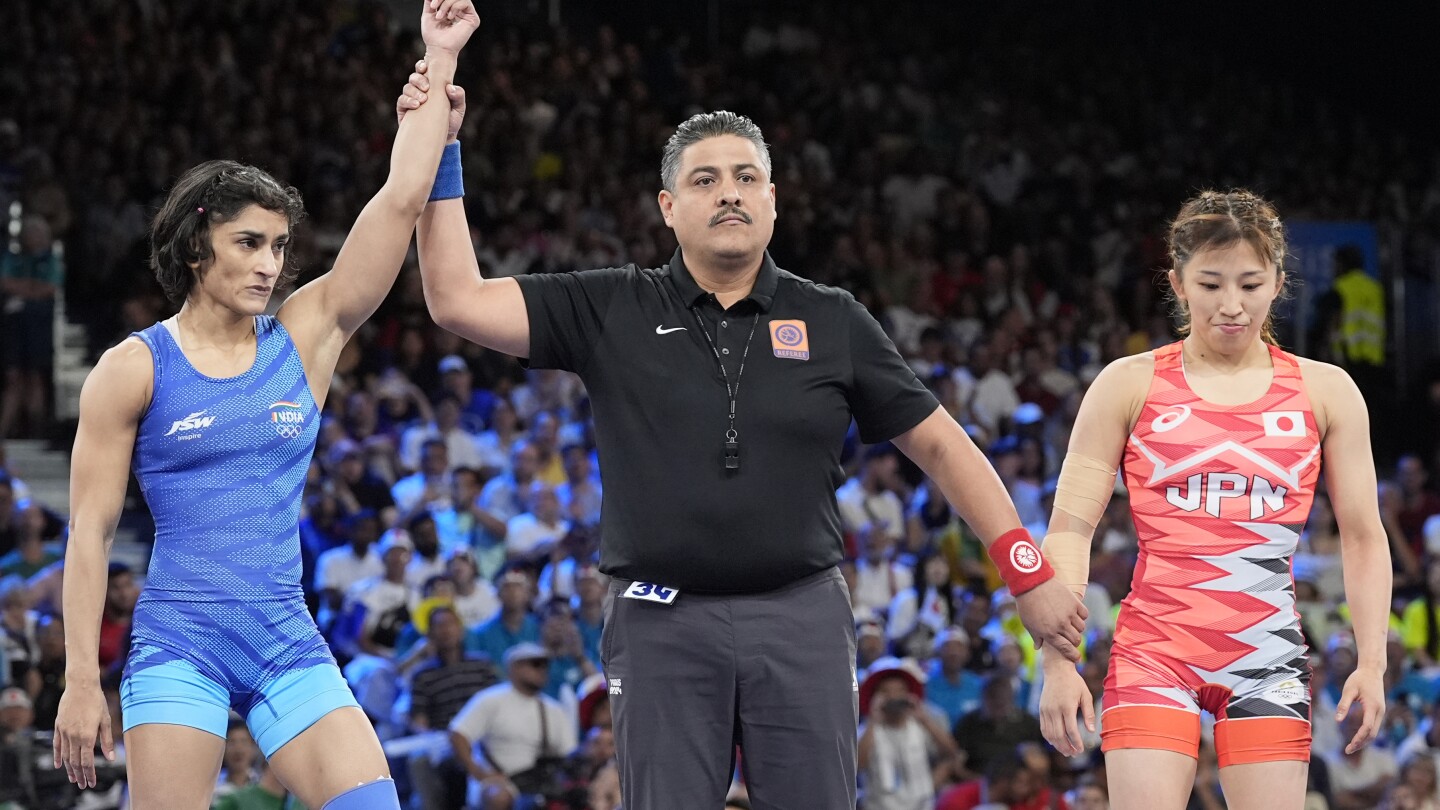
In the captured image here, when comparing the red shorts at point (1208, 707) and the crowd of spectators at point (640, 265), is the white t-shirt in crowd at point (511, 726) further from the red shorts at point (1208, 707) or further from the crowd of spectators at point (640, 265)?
the red shorts at point (1208, 707)

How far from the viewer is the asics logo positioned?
14.0 ft

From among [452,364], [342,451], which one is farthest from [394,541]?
[452,364]

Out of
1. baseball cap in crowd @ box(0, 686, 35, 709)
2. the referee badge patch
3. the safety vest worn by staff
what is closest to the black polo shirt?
the referee badge patch

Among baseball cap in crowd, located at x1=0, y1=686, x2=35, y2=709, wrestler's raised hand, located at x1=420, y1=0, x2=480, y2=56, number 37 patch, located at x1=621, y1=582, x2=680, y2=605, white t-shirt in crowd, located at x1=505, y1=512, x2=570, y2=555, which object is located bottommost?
baseball cap in crowd, located at x1=0, y1=686, x2=35, y2=709

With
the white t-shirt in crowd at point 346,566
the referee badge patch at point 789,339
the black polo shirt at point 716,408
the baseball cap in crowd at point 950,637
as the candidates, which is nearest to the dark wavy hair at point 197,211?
the black polo shirt at point 716,408

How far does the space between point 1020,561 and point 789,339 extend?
77cm

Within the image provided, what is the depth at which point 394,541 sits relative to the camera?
9320mm

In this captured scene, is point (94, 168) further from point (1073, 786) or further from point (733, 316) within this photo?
point (733, 316)

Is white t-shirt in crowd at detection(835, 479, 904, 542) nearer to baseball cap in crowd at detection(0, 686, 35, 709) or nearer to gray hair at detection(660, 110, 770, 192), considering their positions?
baseball cap in crowd at detection(0, 686, 35, 709)

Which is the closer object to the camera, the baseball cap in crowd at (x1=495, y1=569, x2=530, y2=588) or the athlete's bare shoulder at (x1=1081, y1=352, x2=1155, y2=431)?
the athlete's bare shoulder at (x1=1081, y1=352, x2=1155, y2=431)

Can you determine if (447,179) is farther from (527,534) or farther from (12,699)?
(527,534)

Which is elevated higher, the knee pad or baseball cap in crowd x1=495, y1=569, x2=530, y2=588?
the knee pad

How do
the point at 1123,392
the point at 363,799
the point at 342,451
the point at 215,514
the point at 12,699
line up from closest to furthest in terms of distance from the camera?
the point at 363,799
the point at 215,514
the point at 1123,392
the point at 12,699
the point at 342,451

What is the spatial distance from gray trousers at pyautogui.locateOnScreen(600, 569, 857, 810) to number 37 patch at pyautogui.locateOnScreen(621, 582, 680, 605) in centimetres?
2
